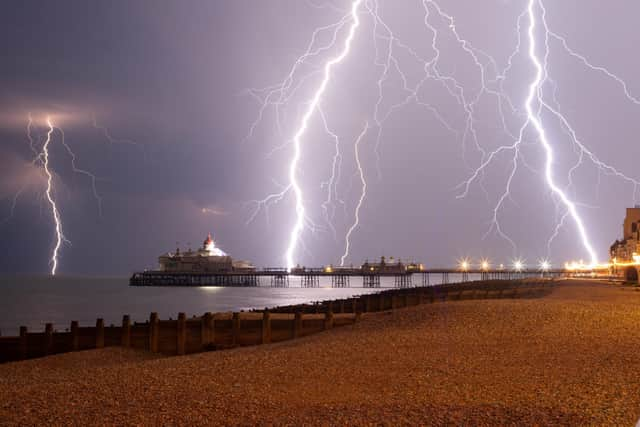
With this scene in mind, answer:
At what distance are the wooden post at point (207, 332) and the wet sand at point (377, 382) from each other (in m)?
2.25

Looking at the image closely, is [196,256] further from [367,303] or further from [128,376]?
[128,376]

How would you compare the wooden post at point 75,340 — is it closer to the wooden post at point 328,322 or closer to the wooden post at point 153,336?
the wooden post at point 153,336

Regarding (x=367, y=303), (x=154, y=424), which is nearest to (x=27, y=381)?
(x=154, y=424)

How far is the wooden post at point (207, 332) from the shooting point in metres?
14.5

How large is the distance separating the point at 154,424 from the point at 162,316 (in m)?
39.9

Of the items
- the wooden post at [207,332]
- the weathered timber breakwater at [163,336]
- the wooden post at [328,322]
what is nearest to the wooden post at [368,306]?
the wooden post at [328,322]

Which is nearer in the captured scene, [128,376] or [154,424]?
[154,424]

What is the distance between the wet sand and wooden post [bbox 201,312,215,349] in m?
2.25

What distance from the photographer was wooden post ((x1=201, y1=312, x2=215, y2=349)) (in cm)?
1455

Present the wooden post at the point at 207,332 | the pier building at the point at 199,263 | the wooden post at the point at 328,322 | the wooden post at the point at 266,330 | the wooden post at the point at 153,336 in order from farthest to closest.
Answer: the pier building at the point at 199,263 < the wooden post at the point at 328,322 < the wooden post at the point at 266,330 < the wooden post at the point at 207,332 < the wooden post at the point at 153,336

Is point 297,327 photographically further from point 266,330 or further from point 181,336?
point 181,336

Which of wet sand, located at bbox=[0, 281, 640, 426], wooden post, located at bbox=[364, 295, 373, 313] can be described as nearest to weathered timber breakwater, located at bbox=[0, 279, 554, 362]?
wet sand, located at bbox=[0, 281, 640, 426]

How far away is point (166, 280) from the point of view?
384 feet

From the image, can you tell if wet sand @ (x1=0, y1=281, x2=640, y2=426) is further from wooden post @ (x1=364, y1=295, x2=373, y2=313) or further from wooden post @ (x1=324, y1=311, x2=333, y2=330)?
wooden post @ (x1=364, y1=295, x2=373, y2=313)
